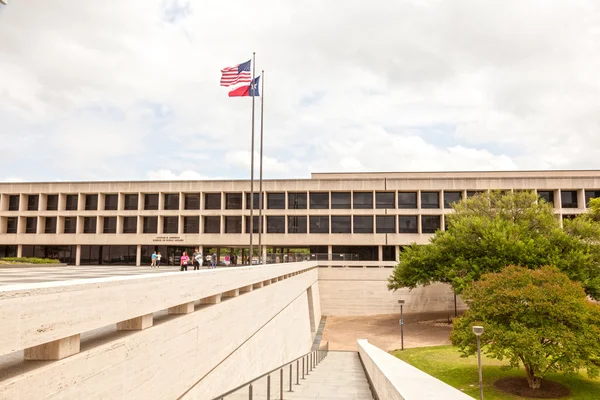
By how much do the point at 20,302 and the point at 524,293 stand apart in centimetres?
2363

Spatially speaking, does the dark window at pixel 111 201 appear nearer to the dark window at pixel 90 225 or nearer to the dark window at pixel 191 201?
the dark window at pixel 90 225

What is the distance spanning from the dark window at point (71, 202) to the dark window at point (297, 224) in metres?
28.2

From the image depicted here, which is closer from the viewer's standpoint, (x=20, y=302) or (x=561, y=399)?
(x=20, y=302)

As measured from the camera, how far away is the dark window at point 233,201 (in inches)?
2235

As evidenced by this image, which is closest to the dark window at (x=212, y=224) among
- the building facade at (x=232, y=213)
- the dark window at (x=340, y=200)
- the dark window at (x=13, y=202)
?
the building facade at (x=232, y=213)

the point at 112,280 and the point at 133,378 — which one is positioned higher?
the point at 112,280

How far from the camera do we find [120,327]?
606cm

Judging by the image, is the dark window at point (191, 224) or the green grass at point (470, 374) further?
the dark window at point (191, 224)

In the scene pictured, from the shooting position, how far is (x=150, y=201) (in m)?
57.0

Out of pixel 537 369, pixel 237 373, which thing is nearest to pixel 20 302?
pixel 237 373

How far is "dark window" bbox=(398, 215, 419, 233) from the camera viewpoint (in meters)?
55.0

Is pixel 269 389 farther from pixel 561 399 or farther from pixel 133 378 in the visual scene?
pixel 561 399

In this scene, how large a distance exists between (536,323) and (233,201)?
41.5m

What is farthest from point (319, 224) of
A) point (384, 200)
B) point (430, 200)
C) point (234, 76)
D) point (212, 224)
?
point (234, 76)
